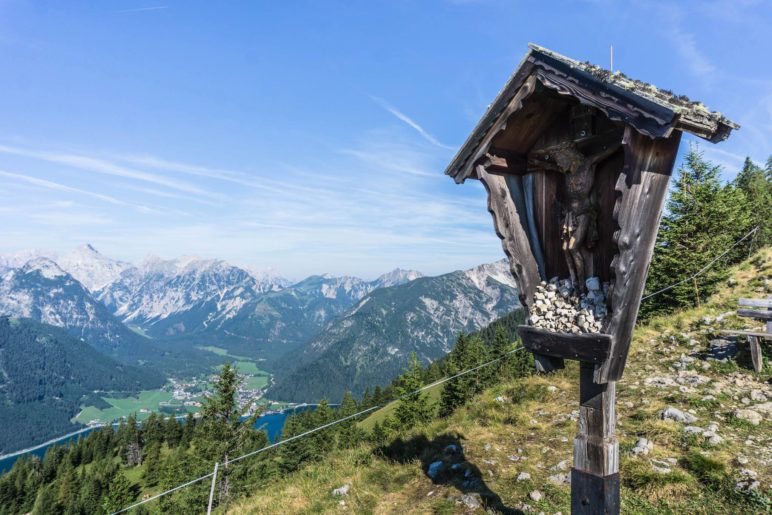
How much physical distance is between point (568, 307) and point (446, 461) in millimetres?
6513

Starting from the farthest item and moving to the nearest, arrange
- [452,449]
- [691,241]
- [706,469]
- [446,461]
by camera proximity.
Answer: [691,241], [452,449], [446,461], [706,469]

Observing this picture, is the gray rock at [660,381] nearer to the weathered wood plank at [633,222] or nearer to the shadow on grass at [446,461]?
the shadow on grass at [446,461]

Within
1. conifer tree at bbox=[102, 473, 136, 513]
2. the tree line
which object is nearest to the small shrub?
the tree line

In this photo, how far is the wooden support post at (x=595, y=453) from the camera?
16.5 feet

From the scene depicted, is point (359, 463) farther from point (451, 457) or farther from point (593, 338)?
point (593, 338)

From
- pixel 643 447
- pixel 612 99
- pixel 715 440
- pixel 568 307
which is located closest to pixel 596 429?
pixel 568 307

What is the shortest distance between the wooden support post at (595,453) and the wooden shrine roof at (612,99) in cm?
295

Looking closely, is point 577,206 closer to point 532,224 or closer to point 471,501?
point 532,224

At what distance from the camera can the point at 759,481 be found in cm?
704

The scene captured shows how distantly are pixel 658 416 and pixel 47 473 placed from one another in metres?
151

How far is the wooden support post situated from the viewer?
16.5 ft

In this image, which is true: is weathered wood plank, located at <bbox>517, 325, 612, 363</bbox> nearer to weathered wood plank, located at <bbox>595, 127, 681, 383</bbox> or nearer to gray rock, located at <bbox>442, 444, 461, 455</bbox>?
weathered wood plank, located at <bbox>595, 127, 681, 383</bbox>

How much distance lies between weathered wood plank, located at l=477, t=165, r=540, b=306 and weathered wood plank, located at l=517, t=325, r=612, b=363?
1.61 ft

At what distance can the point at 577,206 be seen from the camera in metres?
5.37
